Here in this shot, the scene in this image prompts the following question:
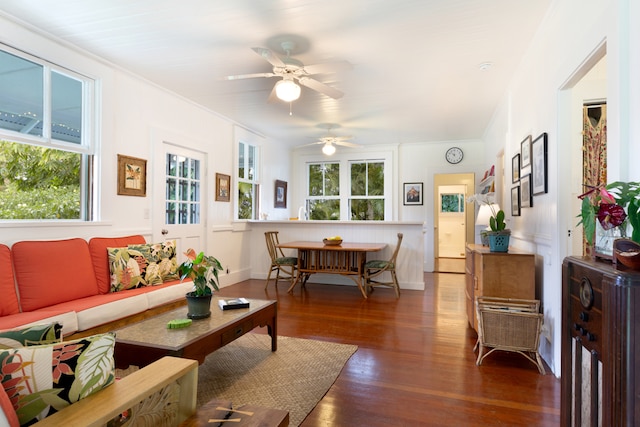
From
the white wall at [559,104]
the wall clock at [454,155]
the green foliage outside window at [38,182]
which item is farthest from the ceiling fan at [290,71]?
the wall clock at [454,155]

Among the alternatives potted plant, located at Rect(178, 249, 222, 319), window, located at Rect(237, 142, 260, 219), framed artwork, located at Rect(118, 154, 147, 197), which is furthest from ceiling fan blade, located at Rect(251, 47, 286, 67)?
window, located at Rect(237, 142, 260, 219)

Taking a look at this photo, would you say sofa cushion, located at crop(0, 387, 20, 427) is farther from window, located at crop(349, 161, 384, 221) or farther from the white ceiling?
window, located at crop(349, 161, 384, 221)

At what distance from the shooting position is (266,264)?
627 centimetres

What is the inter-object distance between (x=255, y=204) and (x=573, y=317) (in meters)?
5.97

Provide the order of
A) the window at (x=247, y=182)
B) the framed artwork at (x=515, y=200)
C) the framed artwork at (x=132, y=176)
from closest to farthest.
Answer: the framed artwork at (x=515, y=200)
the framed artwork at (x=132, y=176)
the window at (x=247, y=182)

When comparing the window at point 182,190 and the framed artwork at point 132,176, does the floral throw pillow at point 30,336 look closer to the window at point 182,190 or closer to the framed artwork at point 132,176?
the framed artwork at point 132,176

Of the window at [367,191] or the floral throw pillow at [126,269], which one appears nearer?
the floral throw pillow at [126,269]

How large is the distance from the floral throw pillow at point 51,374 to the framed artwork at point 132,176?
3230 mm

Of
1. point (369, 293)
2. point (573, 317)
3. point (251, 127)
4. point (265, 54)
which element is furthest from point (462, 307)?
point (251, 127)

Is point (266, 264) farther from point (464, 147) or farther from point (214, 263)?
point (464, 147)

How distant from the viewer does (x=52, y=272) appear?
2.79 m

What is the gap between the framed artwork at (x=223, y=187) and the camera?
552cm

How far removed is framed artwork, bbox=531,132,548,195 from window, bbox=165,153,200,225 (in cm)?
418

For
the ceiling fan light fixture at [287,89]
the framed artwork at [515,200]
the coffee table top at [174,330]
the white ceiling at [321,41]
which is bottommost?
the coffee table top at [174,330]
